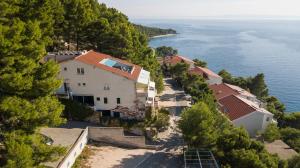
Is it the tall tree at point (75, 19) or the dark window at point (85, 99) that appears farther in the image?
the tall tree at point (75, 19)

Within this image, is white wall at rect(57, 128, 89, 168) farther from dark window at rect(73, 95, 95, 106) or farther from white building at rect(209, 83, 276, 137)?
white building at rect(209, 83, 276, 137)

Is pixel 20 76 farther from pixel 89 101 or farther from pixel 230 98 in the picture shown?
pixel 230 98

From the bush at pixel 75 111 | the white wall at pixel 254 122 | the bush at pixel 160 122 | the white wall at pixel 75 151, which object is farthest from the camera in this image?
the white wall at pixel 254 122

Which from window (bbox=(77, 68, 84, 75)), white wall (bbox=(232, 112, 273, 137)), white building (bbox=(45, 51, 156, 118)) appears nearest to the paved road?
white building (bbox=(45, 51, 156, 118))

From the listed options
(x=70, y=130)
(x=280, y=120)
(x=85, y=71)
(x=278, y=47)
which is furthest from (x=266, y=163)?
(x=278, y=47)

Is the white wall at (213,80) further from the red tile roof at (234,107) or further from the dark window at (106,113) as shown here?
the dark window at (106,113)

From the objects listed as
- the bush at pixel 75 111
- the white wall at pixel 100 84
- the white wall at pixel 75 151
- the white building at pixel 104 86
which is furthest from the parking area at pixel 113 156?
the white wall at pixel 100 84

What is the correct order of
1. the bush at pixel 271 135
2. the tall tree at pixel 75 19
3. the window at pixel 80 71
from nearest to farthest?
1. the window at pixel 80 71
2. the bush at pixel 271 135
3. the tall tree at pixel 75 19
